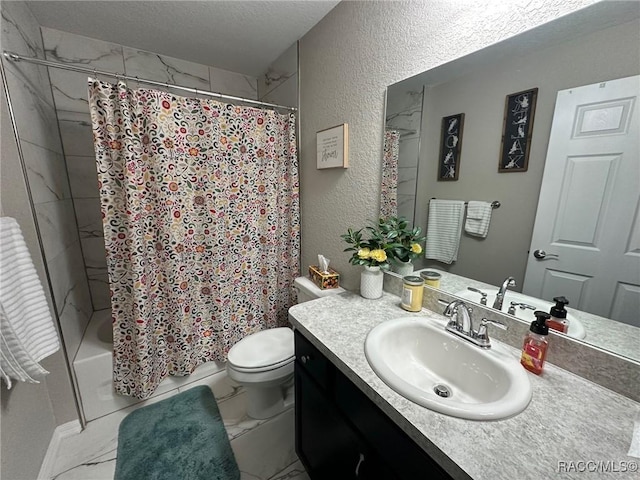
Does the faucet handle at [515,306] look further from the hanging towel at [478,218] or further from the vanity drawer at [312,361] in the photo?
the vanity drawer at [312,361]

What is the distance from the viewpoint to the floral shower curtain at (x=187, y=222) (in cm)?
134

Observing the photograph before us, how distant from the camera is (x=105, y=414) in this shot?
152 cm

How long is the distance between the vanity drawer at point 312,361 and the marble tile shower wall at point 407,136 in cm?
72

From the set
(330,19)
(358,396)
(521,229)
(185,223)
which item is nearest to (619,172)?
(521,229)

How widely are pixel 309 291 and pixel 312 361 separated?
660 mm

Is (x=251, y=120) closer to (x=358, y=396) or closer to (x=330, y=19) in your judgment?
(x=330, y=19)

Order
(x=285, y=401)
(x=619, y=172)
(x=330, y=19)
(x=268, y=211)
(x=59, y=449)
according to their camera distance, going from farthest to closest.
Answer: (x=268, y=211) < (x=285, y=401) < (x=330, y=19) < (x=59, y=449) < (x=619, y=172)

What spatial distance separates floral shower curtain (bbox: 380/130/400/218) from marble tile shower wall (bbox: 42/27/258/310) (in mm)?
1832

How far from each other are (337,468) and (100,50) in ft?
9.18

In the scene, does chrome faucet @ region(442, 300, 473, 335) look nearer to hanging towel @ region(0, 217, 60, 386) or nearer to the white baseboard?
hanging towel @ region(0, 217, 60, 386)

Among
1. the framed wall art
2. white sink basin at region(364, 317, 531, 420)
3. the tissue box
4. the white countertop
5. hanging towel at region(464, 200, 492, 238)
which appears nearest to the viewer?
the white countertop

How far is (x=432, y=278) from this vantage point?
1.11 meters

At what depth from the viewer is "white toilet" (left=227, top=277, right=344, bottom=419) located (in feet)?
4.46

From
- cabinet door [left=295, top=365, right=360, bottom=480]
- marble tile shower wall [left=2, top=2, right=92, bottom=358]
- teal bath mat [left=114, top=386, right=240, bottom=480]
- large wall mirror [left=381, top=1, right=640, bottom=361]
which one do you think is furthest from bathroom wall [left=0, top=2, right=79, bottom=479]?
large wall mirror [left=381, top=1, right=640, bottom=361]
